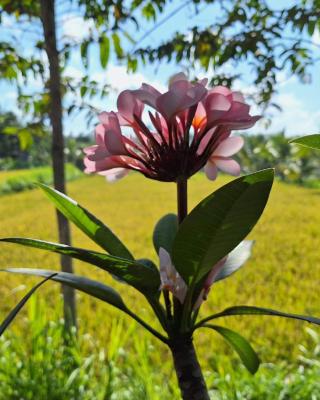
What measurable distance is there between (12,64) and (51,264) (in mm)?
3170

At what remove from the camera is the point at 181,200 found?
519mm

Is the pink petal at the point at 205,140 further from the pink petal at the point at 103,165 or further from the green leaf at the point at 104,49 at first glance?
the green leaf at the point at 104,49

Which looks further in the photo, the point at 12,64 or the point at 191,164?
the point at 12,64

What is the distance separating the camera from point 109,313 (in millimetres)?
2934

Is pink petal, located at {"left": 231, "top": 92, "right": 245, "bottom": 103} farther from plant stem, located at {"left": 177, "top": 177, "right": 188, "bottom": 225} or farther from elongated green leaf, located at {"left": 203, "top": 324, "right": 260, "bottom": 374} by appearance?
elongated green leaf, located at {"left": 203, "top": 324, "right": 260, "bottom": 374}

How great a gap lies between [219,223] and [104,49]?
1.24 m

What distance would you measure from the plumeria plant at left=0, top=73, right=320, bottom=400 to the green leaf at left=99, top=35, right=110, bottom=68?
0.99 meters

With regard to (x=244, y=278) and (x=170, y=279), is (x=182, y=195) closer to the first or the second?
(x=170, y=279)

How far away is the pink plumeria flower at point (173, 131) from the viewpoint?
465mm

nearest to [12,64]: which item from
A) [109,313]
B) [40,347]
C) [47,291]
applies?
[40,347]

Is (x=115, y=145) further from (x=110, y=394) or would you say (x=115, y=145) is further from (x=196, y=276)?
(x=110, y=394)

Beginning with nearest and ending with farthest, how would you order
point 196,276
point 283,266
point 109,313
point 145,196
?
1. point 196,276
2. point 109,313
3. point 283,266
4. point 145,196

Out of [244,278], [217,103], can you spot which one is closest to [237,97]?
[217,103]

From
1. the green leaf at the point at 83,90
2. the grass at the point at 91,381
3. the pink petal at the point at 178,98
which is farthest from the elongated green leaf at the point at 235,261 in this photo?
the green leaf at the point at 83,90
